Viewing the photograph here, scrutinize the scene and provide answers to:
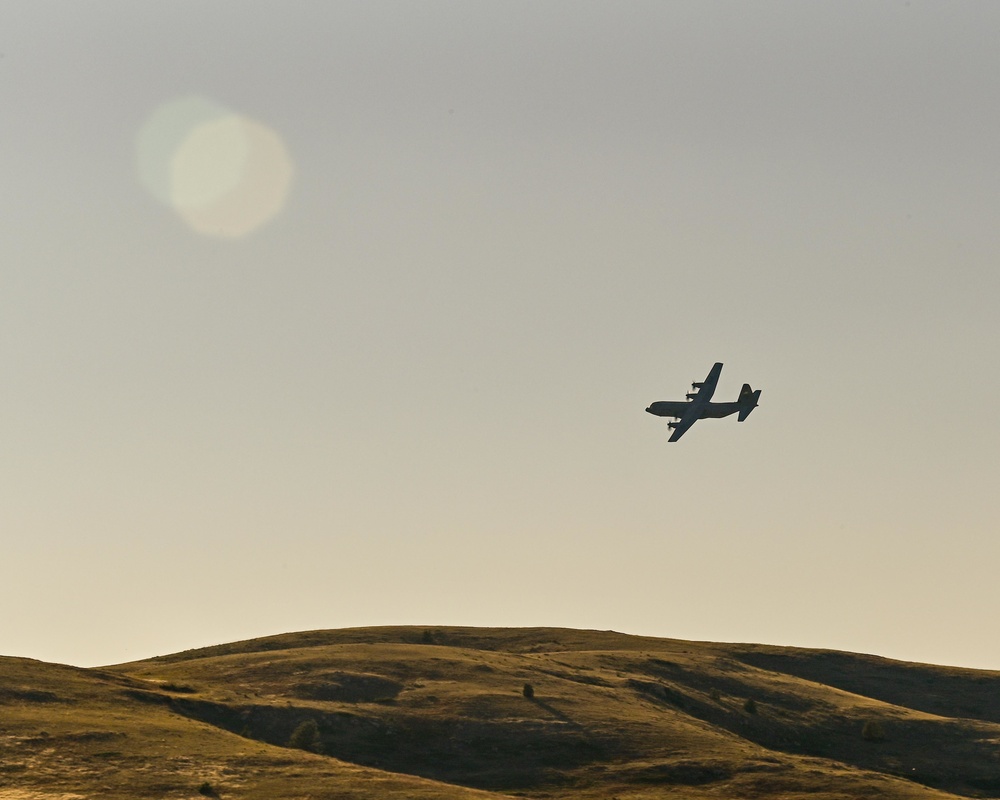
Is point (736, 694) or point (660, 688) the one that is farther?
point (736, 694)

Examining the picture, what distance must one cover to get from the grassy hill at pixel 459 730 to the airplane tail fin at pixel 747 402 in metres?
26.6

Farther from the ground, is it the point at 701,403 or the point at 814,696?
the point at 701,403

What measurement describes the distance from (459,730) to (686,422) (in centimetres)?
4572

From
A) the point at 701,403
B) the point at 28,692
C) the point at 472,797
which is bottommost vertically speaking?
the point at 472,797

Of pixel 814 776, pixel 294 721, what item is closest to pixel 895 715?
pixel 814 776

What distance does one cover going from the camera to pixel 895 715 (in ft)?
381

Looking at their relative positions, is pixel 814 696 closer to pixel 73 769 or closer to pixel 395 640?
pixel 395 640

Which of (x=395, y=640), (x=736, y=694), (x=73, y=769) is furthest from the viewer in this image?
(x=395, y=640)

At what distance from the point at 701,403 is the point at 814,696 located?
31134 mm

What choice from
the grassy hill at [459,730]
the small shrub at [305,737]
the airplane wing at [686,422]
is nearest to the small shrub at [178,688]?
the grassy hill at [459,730]

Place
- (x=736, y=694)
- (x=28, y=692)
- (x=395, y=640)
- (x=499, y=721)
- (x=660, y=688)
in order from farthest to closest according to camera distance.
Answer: (x=395, y=640) → (x=736, y=694) → (x=660, y=688) → (x=499, y=721) → (x=28, y=692)

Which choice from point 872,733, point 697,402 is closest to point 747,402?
point 697,402

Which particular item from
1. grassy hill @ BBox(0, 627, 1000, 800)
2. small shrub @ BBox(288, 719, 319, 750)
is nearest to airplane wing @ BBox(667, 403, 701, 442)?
grassy hill @ BBox(0, 627, 1000, 800)

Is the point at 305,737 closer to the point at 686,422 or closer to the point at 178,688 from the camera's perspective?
the point at 178,688
